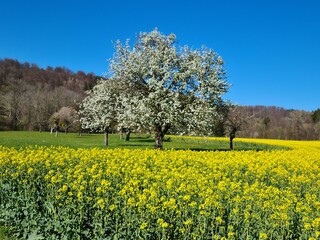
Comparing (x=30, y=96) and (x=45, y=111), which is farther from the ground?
(x=30, y=96)

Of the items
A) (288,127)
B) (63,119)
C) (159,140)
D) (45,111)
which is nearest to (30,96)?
(45,111)

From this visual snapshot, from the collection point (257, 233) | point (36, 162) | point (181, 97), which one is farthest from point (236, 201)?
point (181, 97)

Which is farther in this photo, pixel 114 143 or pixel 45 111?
pixel 45 111

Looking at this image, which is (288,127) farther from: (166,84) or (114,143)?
(166,84)

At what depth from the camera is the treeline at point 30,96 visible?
103 metres

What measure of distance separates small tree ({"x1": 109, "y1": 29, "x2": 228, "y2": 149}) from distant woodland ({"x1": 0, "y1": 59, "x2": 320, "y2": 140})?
49.2 metres

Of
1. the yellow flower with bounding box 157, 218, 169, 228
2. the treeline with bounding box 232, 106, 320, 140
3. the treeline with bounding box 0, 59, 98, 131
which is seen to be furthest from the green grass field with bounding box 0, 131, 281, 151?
the treeline with bounding box 232, 106, 320, 140

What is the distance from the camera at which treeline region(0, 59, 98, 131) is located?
4038 inches

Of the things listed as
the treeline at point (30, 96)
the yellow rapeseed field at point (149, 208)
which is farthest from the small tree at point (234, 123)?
the treeline at point (30, 96)

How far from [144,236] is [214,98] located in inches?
976

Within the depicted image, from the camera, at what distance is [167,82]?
2988 cm

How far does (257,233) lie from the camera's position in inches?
278

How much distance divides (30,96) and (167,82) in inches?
3707

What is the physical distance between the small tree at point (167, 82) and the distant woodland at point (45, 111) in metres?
49.2
